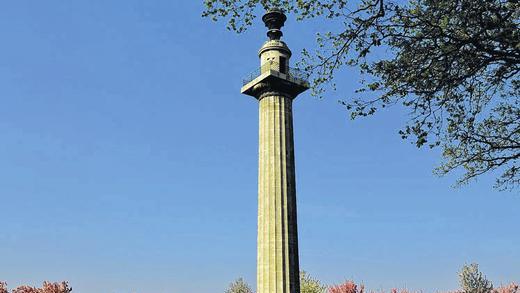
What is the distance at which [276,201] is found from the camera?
37.1m

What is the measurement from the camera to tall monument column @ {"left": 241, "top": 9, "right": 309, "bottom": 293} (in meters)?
35.9

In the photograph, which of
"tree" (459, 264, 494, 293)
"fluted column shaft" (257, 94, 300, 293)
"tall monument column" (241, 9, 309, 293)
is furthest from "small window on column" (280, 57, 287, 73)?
"tree" (459, 264, 494, 293)

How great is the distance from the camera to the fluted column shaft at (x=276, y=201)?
3572cm

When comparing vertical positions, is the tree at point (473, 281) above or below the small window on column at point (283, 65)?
below

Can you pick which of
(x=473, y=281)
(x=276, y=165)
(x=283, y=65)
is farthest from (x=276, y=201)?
(x=473, y=281)

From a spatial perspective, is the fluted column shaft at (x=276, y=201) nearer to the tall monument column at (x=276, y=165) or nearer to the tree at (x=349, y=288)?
the tall monument column at (x=276, y=165)

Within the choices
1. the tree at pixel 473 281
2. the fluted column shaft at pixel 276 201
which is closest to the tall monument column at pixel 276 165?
the fluted column shaft at pixel 276 201

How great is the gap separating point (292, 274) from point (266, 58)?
16765mm

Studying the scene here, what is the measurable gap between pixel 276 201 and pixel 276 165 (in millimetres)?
2689

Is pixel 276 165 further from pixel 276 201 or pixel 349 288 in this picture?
pixel 349 288

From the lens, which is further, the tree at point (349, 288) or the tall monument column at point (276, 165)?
the tree at point (349, 288)

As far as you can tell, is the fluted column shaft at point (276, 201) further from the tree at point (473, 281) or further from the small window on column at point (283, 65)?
the tree at point (473, 281)

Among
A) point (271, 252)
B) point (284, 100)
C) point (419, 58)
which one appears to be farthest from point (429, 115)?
point (284, 100)

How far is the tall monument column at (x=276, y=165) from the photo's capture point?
3588 centimetres
